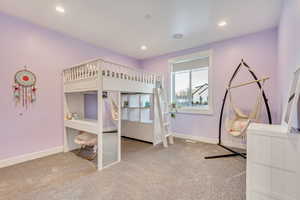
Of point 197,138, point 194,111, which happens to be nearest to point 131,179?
point 197,138

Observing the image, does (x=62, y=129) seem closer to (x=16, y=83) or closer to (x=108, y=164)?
(x=16, y=83)

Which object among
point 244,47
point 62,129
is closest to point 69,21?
point 62,129

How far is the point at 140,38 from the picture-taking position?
3355 millimetres

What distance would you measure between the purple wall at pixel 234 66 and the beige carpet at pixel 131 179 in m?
1.14

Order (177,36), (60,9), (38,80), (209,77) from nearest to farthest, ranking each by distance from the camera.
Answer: (60,9) → (38,80) → (177,36) → (209,77)

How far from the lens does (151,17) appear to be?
2480 mm

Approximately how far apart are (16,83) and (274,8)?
181 inches

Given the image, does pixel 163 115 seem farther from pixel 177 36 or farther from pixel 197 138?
pixel 177 36

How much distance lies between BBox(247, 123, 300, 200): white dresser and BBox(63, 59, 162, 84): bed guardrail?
84.0 inches

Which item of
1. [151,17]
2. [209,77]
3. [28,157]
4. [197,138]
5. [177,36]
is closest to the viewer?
[151,17]

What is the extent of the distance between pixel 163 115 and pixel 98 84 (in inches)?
77.0

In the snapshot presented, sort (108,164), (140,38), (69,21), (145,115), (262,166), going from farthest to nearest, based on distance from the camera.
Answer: (145,115)
(140,38)
(69,21)
(108,164)
(262,166)

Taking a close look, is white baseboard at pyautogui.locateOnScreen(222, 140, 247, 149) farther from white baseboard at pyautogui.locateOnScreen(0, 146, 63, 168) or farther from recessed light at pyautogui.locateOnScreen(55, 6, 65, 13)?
recessed light at pyautogui.locateOnScreen(55, 6, 65, 13)

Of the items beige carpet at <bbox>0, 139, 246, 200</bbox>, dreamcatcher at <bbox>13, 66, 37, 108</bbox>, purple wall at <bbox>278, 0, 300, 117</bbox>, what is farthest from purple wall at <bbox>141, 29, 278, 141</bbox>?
dreamcatcher at <bbox>13, 66, 37, 108</bbox>
